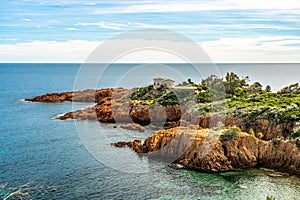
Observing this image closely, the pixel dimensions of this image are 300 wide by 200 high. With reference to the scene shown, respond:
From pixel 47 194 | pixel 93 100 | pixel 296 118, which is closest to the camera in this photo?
pixel 47 194

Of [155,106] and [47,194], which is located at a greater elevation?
[155,106]

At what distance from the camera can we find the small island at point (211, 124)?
37.1 meters

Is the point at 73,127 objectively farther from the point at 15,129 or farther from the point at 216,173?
the point at 216,173

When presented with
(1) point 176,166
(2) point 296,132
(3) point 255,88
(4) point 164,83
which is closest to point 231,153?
(1) point 176,166

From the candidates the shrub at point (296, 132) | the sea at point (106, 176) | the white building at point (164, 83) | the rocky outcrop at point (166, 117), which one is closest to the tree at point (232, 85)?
the white building at point (164, 83)

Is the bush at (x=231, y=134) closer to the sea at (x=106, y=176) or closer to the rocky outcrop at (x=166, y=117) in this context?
the sea at (x=106, y=176)

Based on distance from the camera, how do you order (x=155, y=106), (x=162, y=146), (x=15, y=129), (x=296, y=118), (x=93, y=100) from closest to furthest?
(x=162, y=146) → (x=296, y=118) → (x=15, y=129) → (x=155, y=106) → (x=93, y=100)

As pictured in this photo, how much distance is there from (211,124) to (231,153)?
14.1m

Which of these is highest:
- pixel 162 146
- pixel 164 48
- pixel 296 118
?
pixel 164 48

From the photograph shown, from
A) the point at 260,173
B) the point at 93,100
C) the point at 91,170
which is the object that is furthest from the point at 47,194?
the point at 93,100

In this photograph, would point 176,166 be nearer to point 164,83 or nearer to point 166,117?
point 166,117

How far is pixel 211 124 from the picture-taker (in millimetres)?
51219

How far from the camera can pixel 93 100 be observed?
97.7 metres

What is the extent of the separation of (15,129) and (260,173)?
40298 millimetres
